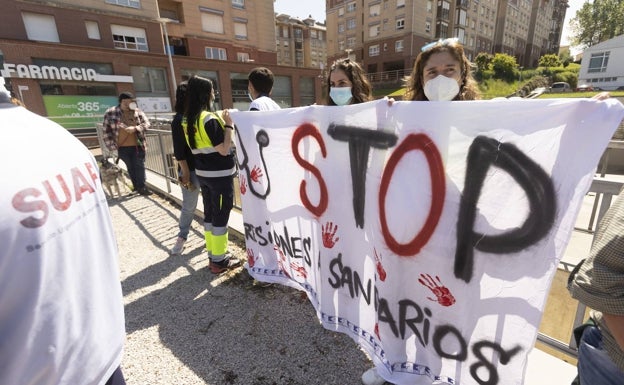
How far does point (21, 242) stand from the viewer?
0.88 metres

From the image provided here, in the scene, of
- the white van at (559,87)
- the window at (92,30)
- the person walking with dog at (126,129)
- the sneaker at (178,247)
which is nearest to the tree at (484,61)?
the white van at (559,87)

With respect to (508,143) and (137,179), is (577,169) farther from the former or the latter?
(137,179)

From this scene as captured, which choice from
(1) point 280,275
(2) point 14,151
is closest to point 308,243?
(1) point 280,275

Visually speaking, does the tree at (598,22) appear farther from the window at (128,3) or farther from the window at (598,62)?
the window at (128,3)

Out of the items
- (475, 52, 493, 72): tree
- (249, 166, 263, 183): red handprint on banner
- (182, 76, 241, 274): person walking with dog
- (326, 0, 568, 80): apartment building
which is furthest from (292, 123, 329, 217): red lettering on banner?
(475, 52, 493, 72): tree

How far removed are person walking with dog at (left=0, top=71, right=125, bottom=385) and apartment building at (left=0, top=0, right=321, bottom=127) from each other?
22.4m

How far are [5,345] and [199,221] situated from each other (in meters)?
4.06

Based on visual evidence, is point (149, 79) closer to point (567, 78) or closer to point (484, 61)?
point (484, 61)

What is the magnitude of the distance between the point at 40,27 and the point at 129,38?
5.01 metres

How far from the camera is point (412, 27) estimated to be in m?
38.7

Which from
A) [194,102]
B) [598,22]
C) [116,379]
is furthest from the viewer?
[598,22]

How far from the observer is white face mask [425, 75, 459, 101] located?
210 cm

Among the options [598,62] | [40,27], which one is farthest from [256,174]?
[598,62]

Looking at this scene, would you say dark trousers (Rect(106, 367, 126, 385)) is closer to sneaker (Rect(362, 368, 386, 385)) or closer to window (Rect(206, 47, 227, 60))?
sneaker (Rect(362, 368, 386, 385))
